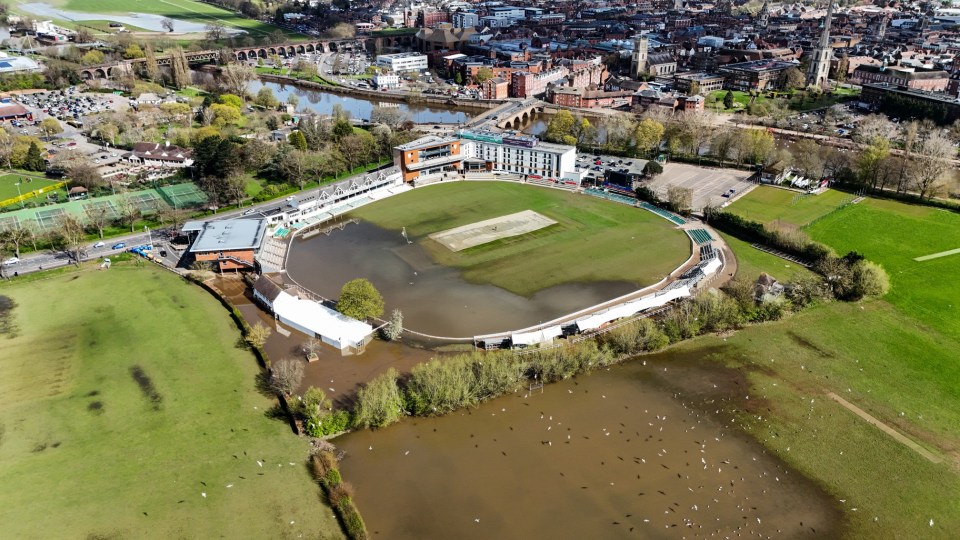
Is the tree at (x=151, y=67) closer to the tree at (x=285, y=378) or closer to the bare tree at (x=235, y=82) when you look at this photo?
the bare tree at (x=235, y=82)

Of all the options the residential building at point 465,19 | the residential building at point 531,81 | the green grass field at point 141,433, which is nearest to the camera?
the green grass field at point 141,433

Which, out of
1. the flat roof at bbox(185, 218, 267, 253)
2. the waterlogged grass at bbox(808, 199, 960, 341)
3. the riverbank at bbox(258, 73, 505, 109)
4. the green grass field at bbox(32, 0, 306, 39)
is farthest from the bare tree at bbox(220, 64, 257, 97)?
the waterlogged grass at bbox(808, 199, 960, 341)

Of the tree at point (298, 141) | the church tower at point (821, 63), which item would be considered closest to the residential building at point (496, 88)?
the tree at point (298, 141)

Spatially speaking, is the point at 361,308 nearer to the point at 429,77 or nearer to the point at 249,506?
the point at 249,506

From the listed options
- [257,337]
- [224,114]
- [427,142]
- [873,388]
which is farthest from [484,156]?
[873,388]

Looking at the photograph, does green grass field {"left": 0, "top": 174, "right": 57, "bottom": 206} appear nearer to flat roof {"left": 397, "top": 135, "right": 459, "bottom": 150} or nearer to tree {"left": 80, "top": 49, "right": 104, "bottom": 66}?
flat roof {"left": 397, "top": 135, "right": 459, "bottom": 150}

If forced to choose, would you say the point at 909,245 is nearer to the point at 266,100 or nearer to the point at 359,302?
the point at 359,302
